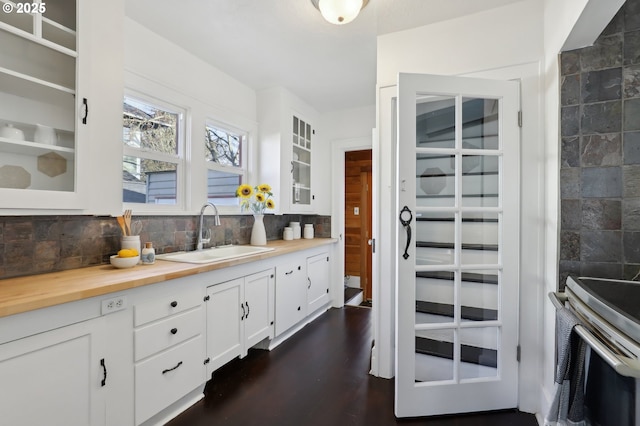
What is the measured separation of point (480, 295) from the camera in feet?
5.83

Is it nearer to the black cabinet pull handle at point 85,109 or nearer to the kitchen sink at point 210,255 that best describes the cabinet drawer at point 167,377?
the kitchen sink at point 210,255

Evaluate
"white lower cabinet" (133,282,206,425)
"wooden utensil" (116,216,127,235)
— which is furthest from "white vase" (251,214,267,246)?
"wooden utensil" (116,216,127,235)

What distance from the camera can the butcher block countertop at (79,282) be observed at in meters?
1.07

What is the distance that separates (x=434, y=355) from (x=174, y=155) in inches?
94.7

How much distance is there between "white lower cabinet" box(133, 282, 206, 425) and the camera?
146 centimetres

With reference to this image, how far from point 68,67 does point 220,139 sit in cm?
144

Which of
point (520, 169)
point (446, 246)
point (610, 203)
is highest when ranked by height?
point (520, 169)

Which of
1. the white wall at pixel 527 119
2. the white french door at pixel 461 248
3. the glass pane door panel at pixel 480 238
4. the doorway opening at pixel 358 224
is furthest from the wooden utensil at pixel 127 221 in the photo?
the doorway opening at pixel 358 224

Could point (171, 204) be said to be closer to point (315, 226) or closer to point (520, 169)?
point (315, 226)

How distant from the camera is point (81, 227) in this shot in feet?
5.60

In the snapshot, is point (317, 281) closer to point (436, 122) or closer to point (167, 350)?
point (167, 350)

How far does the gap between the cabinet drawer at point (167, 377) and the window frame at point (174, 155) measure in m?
1.03

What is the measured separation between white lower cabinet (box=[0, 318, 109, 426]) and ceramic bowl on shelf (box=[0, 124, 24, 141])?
88 centimetres

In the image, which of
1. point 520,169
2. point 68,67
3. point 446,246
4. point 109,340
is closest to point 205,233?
point 109,340
